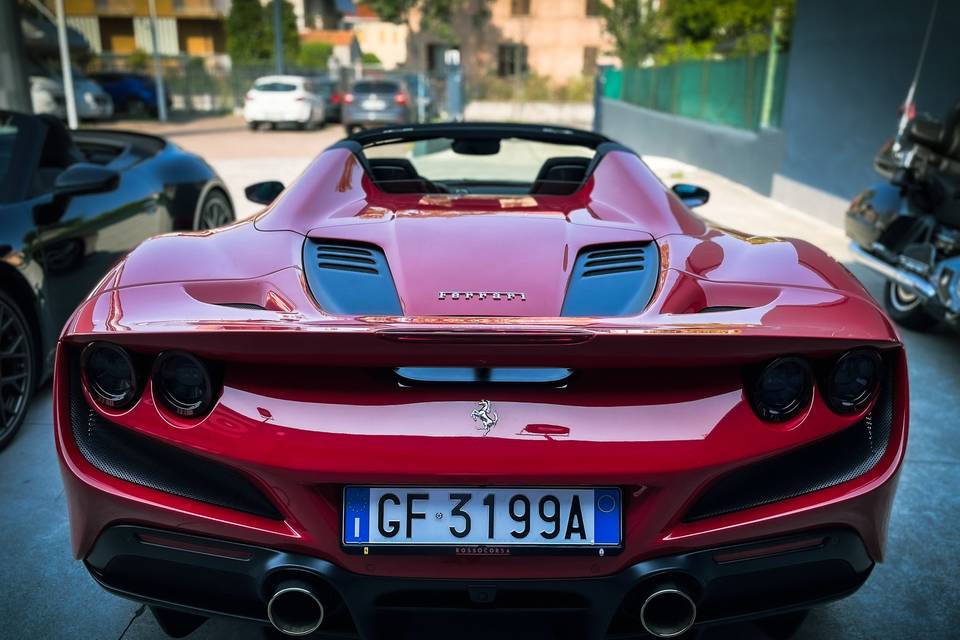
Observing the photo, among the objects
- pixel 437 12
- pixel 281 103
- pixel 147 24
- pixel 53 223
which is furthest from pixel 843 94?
pixel 147 24

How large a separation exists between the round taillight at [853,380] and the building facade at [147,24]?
5193 centimetres

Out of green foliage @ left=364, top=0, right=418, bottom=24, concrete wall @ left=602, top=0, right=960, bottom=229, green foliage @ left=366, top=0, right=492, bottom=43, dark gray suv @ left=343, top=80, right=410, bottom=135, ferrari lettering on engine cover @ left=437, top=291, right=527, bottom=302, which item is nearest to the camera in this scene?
ferrari lettering on engine cover @ left=437, top=291, right=527, bottom=302

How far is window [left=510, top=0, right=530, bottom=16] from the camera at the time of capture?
45.1 metres

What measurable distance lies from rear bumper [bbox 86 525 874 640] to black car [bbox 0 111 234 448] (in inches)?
74.8

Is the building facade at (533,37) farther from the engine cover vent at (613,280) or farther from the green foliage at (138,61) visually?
the engine cover vent at (613,280)

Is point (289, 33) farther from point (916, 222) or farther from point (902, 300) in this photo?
point (916, 222)

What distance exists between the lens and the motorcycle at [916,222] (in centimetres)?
438

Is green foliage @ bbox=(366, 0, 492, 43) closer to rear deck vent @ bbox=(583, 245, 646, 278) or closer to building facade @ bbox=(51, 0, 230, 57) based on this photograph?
building facade @ bbox=(51, 0, 230, 57)

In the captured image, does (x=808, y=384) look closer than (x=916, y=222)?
Yes

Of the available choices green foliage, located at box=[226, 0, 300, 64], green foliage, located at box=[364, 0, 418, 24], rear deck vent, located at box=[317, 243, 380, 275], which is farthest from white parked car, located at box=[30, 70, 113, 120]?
rear deck vent, located at box=[317, 243, 380, 275]

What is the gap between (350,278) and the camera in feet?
6.35

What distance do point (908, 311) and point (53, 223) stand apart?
4.60m

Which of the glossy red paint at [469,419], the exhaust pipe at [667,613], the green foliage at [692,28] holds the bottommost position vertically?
the exhaust pipe at [667,613]

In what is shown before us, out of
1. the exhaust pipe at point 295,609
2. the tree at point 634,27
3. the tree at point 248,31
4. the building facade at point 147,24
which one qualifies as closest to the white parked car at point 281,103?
the tree at point 634,27
